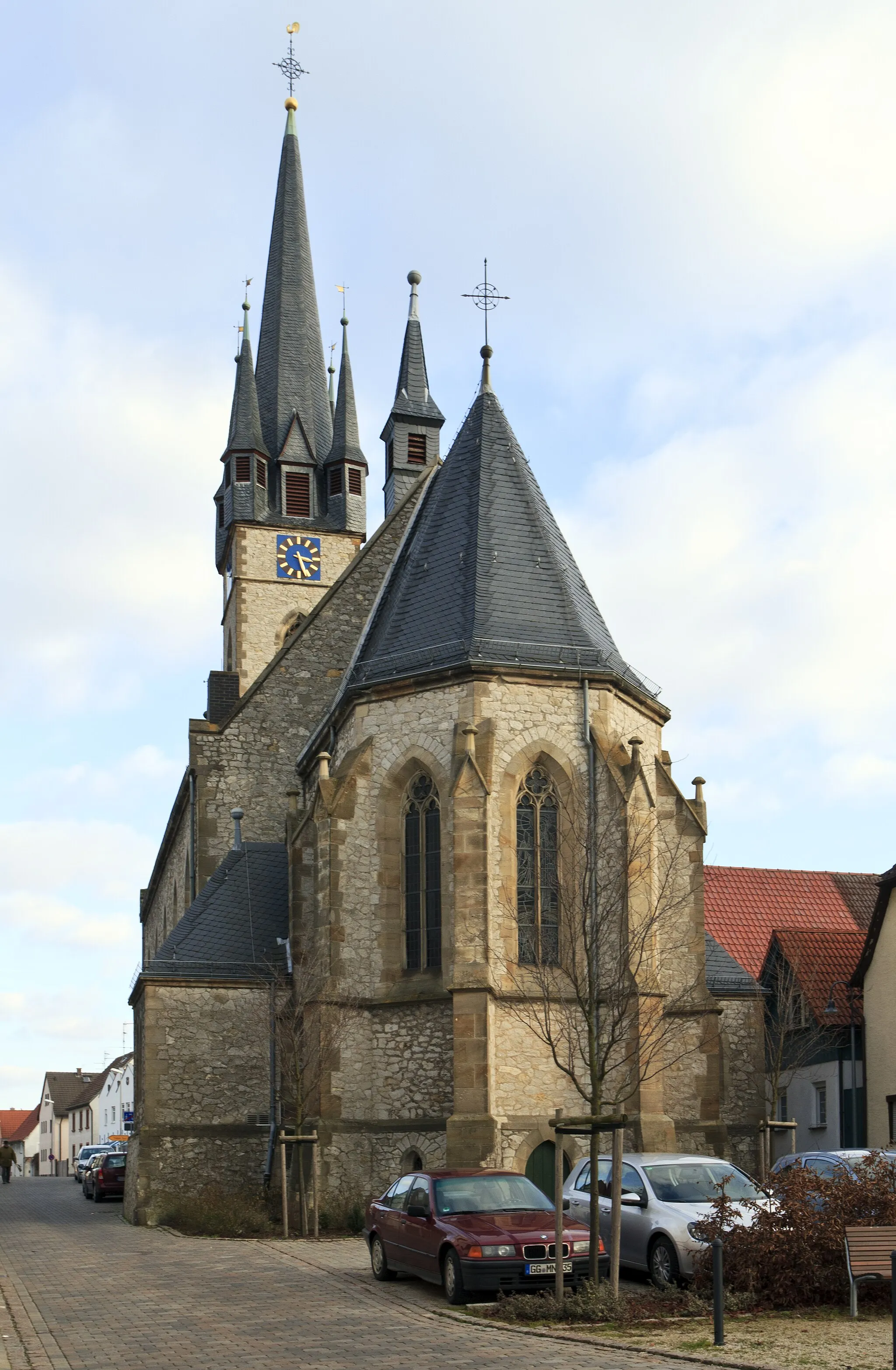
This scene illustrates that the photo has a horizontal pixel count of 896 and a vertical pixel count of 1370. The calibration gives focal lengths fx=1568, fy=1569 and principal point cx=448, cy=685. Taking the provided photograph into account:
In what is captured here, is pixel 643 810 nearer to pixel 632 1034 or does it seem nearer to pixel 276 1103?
pixel 632 1034

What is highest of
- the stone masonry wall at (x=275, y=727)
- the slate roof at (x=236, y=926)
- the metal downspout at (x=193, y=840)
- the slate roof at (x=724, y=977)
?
A: the stone masonry wall at (x=275, y=727)

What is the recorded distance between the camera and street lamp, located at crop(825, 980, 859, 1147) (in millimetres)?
30625

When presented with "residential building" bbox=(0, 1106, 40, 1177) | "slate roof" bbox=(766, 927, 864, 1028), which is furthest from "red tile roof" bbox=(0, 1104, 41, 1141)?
"slate roof" bbox=(766, 927, 864, 1028)

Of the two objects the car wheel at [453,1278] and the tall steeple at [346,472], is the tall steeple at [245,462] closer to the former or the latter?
the tall steeple at [346,472]

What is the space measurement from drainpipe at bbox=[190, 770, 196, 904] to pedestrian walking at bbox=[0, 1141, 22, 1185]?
1618cm

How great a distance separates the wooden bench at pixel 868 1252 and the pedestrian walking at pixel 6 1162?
37.6 meters

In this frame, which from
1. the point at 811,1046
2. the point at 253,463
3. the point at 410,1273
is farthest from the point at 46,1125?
the point at 410,1273

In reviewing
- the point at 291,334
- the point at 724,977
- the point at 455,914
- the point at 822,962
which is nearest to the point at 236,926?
the point at 455,914

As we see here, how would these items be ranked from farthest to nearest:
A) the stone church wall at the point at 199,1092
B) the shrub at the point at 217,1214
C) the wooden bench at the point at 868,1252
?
the stone church wall at the point at 199,1092 → the shrub at the point at 217,1214 → the wooden bench at the point at 868,1252

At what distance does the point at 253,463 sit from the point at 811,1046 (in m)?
29.3

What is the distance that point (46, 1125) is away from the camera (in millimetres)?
108812

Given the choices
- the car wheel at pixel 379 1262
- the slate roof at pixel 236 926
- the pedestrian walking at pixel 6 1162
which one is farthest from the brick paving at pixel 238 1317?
the pedestrian walking at pixel 6 1162

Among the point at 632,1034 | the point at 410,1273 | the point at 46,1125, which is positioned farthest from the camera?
the point at 46,1125

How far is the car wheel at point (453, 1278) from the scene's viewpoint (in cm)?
1428
